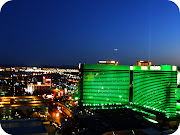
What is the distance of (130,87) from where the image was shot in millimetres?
13938

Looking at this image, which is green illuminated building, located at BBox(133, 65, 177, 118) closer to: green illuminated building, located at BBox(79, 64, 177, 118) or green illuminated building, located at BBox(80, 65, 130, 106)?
green illuminated building, located at BBox(79, 64, 177, 118)

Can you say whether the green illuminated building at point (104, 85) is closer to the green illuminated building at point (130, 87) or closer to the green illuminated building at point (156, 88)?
the green illuminated building at point (130, 87)

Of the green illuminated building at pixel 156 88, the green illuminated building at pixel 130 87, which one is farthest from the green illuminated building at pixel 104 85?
the green illuminated building at pixel 156 88

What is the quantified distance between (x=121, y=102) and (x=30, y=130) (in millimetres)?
11216

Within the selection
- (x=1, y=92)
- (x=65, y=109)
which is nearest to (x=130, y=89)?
(x=65, y=109)

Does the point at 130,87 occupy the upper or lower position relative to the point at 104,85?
lower

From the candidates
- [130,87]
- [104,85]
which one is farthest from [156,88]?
[104,85]

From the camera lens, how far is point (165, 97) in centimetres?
1378

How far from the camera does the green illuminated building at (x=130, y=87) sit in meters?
13.3

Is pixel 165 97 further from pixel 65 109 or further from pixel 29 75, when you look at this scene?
pixel 29 75

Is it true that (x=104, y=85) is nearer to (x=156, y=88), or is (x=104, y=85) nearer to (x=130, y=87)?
(x=130, y=87)

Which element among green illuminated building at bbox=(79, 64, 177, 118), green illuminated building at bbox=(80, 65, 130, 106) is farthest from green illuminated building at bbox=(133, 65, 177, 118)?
green illuminated building at bbox=(80, 65, 130, 106)

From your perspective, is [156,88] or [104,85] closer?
[104,85]

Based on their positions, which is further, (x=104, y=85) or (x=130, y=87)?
(x=130, y=87)
